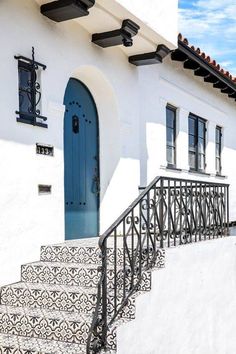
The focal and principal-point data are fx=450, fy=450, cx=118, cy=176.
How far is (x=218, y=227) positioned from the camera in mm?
7305

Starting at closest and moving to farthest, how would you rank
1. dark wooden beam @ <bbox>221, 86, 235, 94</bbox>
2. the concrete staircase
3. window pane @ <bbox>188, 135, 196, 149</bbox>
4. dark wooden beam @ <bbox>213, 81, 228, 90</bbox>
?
the concrete staircase
window pane @ <bbox>188, 135, 196, 149</bbox>
dark wooden beam @ <bbox>213, 81, 228, 90</bbox>
dark wooden beam @ <bbox>221, 86, 235, 94</bbox>

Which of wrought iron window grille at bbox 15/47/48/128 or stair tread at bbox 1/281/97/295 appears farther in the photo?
wrought iron window grille at bbox 15/47/48/128

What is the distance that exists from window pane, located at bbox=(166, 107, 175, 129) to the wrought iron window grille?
4.22m

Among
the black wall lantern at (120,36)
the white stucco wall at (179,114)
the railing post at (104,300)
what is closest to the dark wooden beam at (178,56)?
the white stucco wall at (179,114)

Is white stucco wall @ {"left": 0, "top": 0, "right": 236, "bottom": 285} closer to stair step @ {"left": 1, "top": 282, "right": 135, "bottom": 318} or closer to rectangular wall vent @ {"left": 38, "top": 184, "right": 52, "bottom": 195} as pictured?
rectangular wall vent @ {"left": 38, "top": 184, "right": 52, "bottom": 195}

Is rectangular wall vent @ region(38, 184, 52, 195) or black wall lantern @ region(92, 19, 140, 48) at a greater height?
black wall lantern @ region(92, 19, 140, 48)

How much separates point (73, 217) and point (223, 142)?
22.4 feet

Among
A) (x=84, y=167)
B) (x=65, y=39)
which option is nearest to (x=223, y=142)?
(x=84, y=167)

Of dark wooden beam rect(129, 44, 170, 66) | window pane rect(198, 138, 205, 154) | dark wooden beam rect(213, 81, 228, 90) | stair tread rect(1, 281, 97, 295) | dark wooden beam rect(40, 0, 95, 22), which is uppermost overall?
dark wooden beam rect(213, 81, 228, 90)

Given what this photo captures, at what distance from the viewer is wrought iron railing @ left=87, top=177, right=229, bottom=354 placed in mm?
4070

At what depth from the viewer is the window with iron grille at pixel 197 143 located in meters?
10.5

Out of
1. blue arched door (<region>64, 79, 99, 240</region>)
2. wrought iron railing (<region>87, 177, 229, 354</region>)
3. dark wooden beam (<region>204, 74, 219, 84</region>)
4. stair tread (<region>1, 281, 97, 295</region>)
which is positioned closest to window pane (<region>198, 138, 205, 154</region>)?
dark wooden beam (<region>204, 74, 219, 84</region>)

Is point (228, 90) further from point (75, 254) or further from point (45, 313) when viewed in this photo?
point (45, 313)

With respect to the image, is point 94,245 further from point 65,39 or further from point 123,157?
point 65,39
